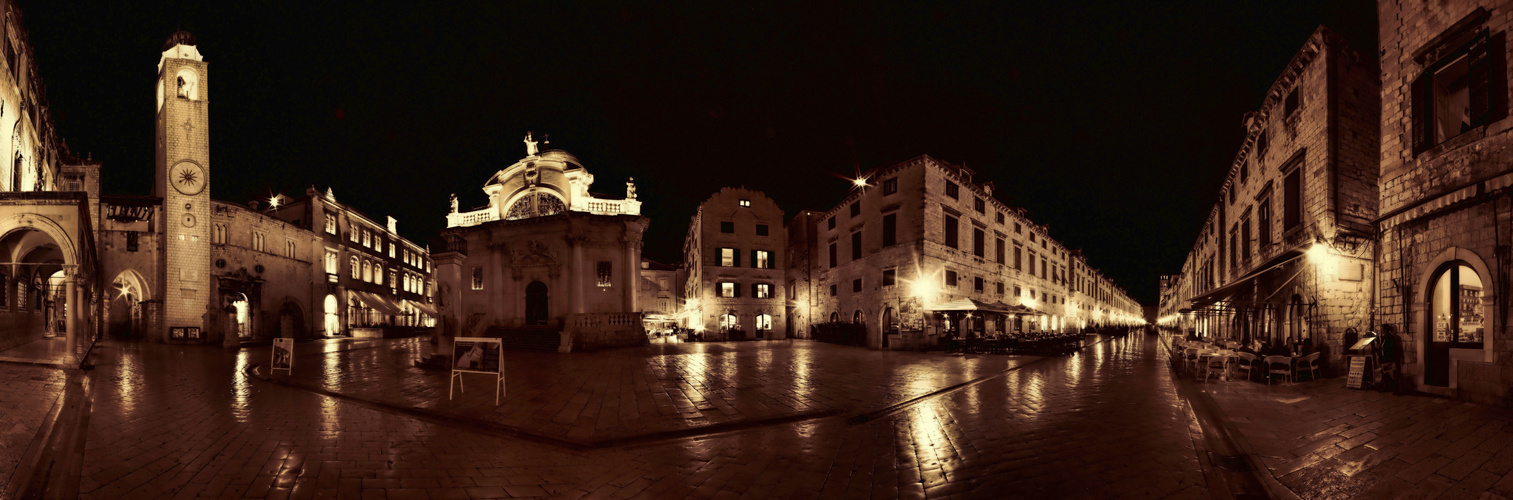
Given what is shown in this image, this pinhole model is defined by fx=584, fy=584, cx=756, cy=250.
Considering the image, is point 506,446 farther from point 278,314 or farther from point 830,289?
point 278,314

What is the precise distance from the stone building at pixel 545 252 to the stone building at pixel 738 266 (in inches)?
359

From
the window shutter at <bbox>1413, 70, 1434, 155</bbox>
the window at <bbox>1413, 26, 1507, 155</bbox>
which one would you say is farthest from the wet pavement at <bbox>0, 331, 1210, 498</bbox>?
the window at <bbox>1413, 26, 1507, 155</bbox>

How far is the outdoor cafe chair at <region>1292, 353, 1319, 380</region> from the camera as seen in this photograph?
12672mm

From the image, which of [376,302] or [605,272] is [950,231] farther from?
[376,302]

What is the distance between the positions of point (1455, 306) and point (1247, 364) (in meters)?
4.67

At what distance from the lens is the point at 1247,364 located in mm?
14164

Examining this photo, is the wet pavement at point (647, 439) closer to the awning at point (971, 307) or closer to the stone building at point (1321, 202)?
the stone building at point (1321, 202)

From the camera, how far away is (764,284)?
40938 mm

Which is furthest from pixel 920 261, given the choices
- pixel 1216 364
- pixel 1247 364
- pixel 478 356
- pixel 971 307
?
pixel 478 356

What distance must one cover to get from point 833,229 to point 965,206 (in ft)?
27.1

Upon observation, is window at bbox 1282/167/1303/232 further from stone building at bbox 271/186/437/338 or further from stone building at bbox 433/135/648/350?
stone building at bbox 271/186/437/338

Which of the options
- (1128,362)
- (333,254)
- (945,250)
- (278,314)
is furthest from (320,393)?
(333,254)

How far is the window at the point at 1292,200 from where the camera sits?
15.1m

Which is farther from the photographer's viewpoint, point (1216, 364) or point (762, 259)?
point (762, 259)
